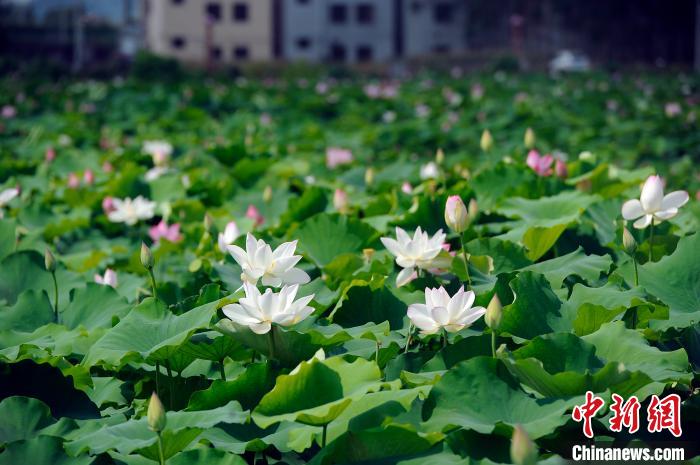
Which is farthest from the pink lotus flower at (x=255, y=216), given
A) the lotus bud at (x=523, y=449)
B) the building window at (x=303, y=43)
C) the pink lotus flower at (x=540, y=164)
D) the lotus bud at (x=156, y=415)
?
the building window at (x=303, y=43)

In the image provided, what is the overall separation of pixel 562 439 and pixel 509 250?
0.65 m

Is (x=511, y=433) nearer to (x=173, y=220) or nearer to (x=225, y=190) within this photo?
(x=173, y=220)

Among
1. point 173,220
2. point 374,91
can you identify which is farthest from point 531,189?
point 374,91

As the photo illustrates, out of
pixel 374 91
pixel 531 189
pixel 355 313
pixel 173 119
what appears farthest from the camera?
pixel 374 91

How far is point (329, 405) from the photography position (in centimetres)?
117

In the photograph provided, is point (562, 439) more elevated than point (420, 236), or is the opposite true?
point (420, 236)

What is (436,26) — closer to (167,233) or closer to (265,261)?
(167,233)

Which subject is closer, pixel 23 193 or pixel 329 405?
pixel 329 405

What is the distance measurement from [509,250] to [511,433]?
715 mm

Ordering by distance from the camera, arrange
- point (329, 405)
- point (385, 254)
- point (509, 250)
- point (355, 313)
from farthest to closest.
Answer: point (385, 254) < point (509, 250) < point (355, 313) < point (329, 405)

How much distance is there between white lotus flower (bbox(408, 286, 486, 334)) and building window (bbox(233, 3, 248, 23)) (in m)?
38.0

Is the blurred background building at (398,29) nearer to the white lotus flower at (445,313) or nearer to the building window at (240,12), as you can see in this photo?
the building window at (240,12)

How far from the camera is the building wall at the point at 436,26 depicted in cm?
3712

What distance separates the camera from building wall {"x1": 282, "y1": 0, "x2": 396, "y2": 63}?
124ft
